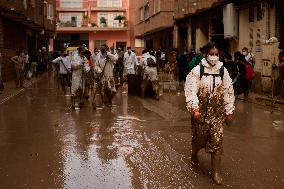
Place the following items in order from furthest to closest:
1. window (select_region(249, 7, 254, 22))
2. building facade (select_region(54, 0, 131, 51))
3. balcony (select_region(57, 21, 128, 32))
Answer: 1. building facade (select_region(54, 0, 131, 51))
2. balcony (select_region(57, 21, 128, 32))
3. window (select_region(249, 7, 254, 22))

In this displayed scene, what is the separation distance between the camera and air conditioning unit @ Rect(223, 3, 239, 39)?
77.9ft

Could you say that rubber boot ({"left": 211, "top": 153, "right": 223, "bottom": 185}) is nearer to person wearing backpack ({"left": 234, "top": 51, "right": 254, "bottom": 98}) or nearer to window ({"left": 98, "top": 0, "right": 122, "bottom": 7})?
person wearing backpack ({"left": 234, "top": 51, "right": 254, "bottom": 98})

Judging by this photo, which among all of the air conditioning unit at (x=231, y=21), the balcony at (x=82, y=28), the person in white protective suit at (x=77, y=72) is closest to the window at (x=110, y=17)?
the balcony at (x=82, y=28)

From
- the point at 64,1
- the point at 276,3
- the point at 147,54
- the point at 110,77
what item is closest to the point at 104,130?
the point at 110,77

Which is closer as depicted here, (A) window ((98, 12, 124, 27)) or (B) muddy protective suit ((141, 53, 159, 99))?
(B) muddy protective suit ((141, 53, 159, 99))

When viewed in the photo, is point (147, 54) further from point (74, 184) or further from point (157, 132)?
point (74, 184)

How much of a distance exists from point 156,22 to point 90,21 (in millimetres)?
28477

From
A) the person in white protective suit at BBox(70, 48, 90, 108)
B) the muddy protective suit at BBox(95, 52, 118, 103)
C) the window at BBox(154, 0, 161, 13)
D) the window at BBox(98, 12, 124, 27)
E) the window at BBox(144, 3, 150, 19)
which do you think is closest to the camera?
the person in white protective suit at BBox(70, 48, 90, 108)

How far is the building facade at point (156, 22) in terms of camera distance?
39.1m

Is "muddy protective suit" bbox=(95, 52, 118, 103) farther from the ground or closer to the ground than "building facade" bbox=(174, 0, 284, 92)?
closer to the ground

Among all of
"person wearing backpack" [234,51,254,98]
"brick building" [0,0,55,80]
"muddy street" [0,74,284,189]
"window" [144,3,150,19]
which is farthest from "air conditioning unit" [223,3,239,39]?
"window" [144,3,150,19]

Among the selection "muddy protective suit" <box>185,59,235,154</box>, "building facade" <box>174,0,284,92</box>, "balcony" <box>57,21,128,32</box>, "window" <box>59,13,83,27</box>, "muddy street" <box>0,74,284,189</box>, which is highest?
"window" <box>59,13,83,27</box>

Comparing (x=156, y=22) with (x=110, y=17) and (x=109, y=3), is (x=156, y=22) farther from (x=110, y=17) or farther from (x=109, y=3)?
(x=109, y=3)

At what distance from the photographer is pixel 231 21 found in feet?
78.2
